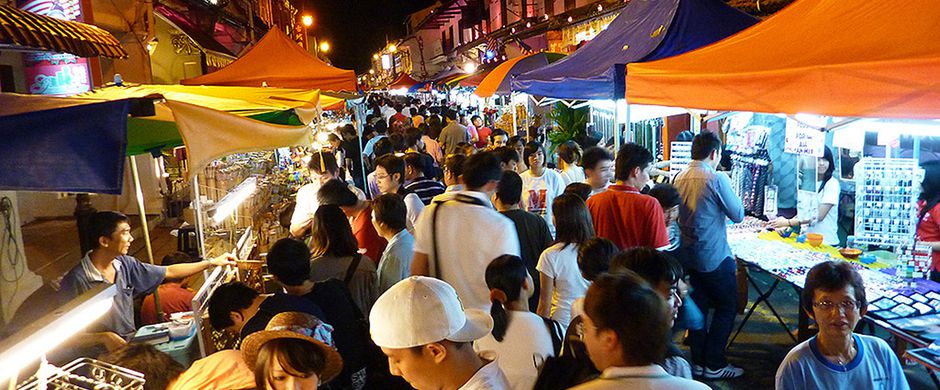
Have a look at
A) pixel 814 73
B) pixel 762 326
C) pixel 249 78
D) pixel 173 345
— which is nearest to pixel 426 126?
pixel 249 78

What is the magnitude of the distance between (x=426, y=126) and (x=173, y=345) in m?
10.2

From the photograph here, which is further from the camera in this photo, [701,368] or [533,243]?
[701,368]

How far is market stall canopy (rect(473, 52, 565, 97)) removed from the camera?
9531 millimetres

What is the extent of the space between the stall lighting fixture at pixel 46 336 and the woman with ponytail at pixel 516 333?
1.76m

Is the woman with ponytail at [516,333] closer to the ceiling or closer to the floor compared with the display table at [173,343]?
closer to the ceiling

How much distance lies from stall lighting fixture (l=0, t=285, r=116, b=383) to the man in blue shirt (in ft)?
14.0

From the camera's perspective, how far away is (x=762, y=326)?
6.49 m

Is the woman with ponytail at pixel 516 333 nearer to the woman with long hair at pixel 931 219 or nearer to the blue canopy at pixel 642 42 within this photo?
the blue canopy at pixel 642 42

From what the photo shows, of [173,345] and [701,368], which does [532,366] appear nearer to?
[173,345]

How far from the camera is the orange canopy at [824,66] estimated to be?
2498mm

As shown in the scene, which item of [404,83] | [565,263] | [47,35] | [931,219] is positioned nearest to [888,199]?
[931,219]

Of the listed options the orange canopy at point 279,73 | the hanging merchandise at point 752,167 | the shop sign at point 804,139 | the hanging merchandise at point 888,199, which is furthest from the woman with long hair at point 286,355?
the hanging merchandise at point 752,167

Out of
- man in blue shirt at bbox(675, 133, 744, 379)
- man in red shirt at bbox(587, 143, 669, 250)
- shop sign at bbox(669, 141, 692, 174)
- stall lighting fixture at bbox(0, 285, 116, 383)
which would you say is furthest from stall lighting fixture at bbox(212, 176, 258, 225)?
shop sign at bbox(669, 141, 692, 174)

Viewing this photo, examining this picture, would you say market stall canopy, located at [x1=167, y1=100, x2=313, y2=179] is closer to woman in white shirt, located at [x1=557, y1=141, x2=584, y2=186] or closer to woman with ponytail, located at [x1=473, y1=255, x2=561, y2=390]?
woman with ponytail, located at [x1=473, y1=255, x2=561, y2=390]
